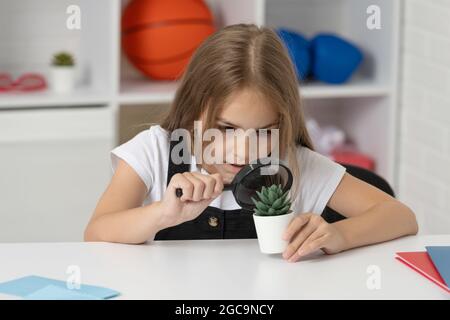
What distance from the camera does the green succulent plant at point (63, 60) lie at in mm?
2822

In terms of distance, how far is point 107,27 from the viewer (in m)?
2.72

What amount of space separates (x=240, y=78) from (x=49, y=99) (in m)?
1.28

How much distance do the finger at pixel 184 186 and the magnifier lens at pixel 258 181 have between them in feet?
0.28

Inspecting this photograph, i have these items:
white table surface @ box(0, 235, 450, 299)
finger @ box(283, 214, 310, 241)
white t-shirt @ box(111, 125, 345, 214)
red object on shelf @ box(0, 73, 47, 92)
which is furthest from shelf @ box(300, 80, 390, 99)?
finger @ box(283, 214, 310, 241)

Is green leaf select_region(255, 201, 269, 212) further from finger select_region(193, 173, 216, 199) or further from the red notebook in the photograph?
the red notebook

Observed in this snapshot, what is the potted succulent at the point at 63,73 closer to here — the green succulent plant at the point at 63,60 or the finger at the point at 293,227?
the green succulent plant at the point at 63,60

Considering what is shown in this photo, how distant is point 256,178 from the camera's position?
1429 millimetres

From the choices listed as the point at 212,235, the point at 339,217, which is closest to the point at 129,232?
the point at 212,235

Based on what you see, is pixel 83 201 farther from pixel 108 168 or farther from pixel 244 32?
pixel 244 32

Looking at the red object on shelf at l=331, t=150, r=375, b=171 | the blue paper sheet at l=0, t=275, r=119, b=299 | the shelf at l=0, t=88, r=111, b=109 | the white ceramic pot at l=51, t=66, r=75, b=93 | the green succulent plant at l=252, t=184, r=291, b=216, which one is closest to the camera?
the blue paper sheet at l=0, t=275, r=119, b=299

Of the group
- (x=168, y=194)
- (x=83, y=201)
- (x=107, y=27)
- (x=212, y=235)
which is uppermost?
(x=107, y=27)

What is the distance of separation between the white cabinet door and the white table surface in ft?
4.20

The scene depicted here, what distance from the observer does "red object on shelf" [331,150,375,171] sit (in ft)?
9.86
